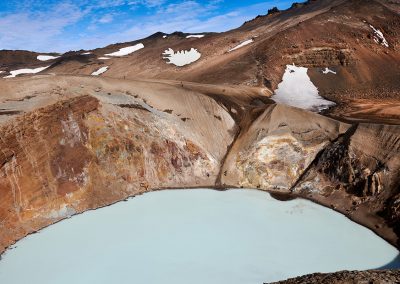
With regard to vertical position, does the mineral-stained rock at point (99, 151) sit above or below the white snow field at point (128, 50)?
below

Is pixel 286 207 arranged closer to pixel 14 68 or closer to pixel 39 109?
pixel 39 109

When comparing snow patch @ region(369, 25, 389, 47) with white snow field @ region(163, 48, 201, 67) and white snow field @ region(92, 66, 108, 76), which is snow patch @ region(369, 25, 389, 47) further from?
white snow field @ region(92, 66, 108, 76)

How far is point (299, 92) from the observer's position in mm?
36000

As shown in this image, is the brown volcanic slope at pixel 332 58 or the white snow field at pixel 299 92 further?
the brown volcanic slope at pixel 332 58

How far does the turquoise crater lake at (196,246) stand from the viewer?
41.3 feet

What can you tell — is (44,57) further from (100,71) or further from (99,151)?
(99,151)

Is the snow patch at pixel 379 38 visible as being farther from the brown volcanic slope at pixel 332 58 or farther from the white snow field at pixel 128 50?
the white snow field at pixel 128 50

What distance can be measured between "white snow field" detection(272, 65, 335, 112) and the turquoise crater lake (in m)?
15.7

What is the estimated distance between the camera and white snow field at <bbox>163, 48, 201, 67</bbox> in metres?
52.9

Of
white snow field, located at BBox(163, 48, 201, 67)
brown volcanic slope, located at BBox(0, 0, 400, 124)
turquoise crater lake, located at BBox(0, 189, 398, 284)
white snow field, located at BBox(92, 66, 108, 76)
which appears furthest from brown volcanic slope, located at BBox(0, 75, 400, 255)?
white snow field, located at BBox(92, 66, 108, 76)

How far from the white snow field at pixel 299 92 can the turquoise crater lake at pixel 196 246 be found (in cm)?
1573

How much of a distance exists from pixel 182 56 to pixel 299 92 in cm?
2312

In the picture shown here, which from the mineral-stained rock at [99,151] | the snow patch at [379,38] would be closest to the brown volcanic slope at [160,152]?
the mineral-stained rock at [99,151]

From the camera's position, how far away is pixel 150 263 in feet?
43.1
